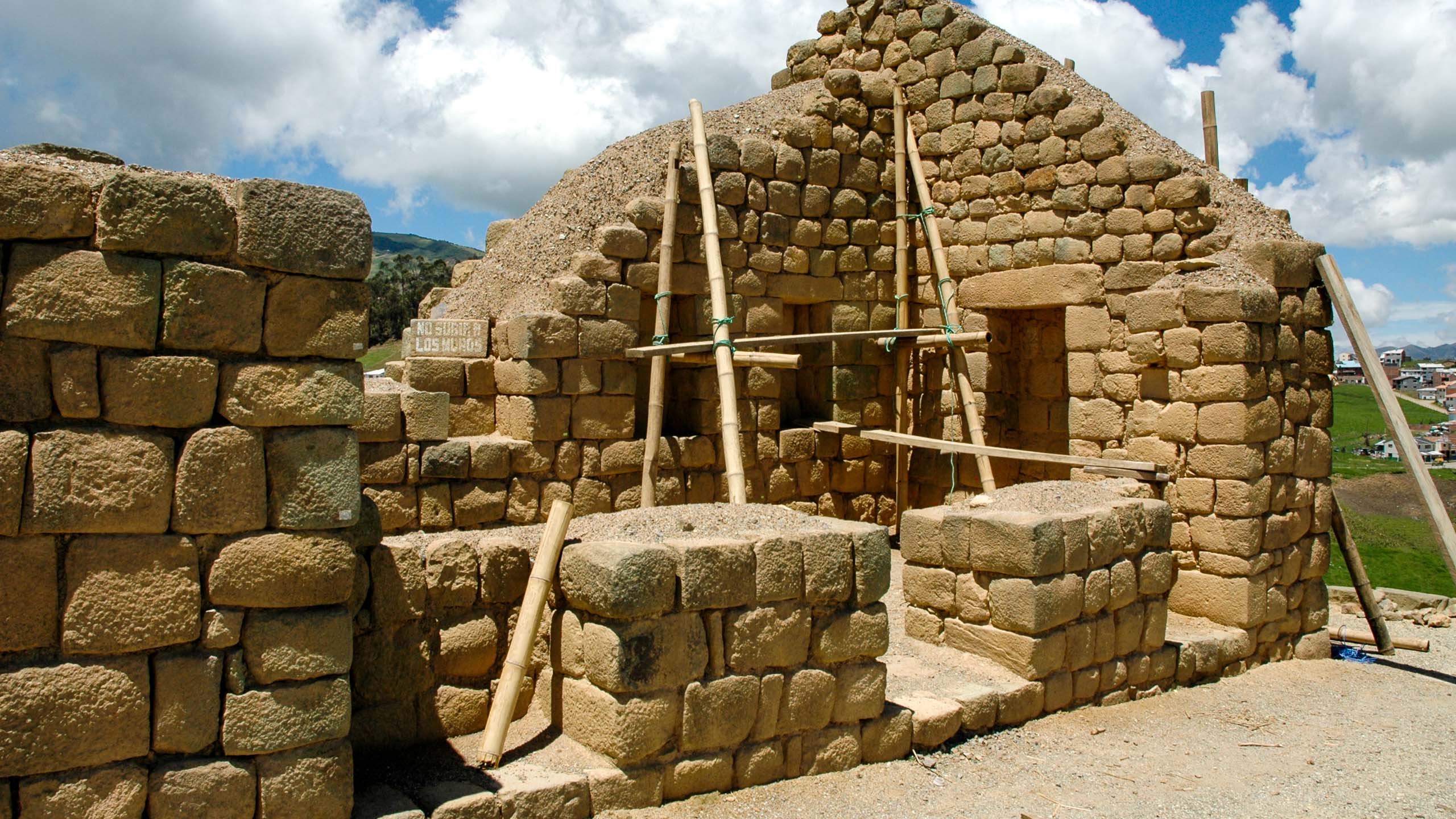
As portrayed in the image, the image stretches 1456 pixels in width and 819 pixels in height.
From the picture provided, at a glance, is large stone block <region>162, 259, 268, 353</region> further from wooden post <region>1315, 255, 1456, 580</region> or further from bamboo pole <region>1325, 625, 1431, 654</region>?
bamboo pole <region>1325, 625, 1431, 654</region>

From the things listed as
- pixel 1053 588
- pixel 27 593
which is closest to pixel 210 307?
pixel 27 593

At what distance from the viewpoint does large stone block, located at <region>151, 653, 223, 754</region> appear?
136 inches

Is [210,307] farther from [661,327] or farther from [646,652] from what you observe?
[661,327]

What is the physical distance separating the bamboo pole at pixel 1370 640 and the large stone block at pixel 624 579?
23.7ft

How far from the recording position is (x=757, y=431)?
9.46 metres

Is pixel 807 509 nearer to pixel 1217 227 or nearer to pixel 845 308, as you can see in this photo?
pixel 845 308

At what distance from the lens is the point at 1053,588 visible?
6.24 meters

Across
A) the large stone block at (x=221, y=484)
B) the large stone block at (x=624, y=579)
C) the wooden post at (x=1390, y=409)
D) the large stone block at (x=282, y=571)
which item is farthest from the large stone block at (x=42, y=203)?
the wooden post at (x=1390, y=409)

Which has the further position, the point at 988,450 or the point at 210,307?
the point at 988,450

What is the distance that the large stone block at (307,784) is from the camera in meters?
3.63

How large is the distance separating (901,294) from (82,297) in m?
7.86

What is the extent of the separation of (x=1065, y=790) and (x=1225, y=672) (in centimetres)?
324

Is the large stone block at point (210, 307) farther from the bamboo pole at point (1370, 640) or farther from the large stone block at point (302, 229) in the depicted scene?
the bamboo pole at point (1370, 640)

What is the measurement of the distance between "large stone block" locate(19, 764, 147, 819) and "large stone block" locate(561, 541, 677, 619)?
1.73 metres
